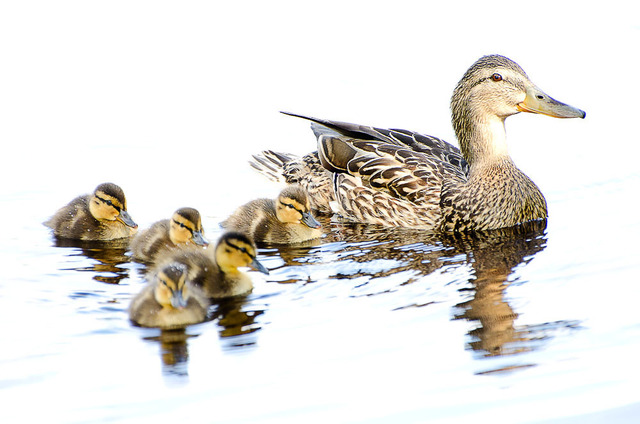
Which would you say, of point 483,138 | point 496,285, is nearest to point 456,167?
point 483,138

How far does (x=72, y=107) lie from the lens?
28.6 ft

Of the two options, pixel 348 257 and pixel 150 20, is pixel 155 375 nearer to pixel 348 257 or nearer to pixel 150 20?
pixel 348 257

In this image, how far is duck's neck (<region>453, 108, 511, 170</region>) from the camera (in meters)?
6.62

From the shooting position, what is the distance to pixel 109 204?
6.09m

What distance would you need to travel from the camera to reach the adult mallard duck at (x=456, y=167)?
6.47 m

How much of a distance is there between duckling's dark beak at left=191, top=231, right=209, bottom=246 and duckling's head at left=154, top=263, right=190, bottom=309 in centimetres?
90

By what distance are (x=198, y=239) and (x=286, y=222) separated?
0.71 metres

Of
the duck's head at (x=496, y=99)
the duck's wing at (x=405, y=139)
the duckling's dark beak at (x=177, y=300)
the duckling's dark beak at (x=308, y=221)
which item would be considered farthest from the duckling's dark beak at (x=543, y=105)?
the duckling's dark beak at (x=177, y=300)

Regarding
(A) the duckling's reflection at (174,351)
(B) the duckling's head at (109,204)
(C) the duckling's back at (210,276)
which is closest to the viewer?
(A) the duckling's reflection at (174,351)

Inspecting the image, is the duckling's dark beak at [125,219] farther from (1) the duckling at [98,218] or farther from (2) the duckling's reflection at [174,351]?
(2) the duckling's reflection at [174,351]

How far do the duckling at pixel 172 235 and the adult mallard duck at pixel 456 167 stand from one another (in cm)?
144

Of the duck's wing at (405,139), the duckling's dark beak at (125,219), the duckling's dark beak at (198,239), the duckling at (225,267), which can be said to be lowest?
the duckling at (225,267)

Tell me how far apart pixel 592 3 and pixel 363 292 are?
7040 mm

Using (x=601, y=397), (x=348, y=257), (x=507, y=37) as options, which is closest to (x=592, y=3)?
(x=507, y=37)
